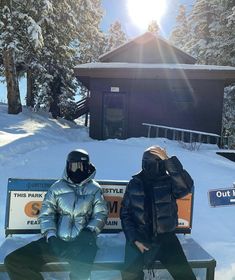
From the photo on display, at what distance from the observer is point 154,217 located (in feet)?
12.4

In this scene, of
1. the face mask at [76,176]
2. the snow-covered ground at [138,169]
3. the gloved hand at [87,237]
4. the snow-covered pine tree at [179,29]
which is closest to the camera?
the gloved hand at [87,237]

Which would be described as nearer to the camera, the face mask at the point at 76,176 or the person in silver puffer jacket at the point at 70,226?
the person in silver puffer jacket at the point at 70,226

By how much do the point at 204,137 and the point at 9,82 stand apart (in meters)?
11.2

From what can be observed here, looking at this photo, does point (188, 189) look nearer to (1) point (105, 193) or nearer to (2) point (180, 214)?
(2) point (180, 214)

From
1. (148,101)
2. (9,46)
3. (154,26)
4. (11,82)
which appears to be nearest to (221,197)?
(148,101)

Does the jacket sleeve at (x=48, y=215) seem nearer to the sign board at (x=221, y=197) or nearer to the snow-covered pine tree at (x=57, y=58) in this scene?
the sign board at (x=221, y=197)

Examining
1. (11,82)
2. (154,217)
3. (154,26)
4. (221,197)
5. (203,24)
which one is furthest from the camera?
(154,26)

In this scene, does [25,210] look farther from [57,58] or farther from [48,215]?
[57,58]

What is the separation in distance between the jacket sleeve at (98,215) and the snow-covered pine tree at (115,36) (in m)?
42.8

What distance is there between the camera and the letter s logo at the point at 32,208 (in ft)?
14.2

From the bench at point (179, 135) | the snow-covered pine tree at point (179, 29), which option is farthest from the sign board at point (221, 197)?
the snow-covered pine tree at point (179, 29)

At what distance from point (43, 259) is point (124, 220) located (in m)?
0.87

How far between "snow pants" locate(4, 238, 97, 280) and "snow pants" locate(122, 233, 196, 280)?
0.35 m

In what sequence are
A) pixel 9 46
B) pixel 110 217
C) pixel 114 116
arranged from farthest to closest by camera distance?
pixel 9 46
pixel 114 116
pixel 110 217
